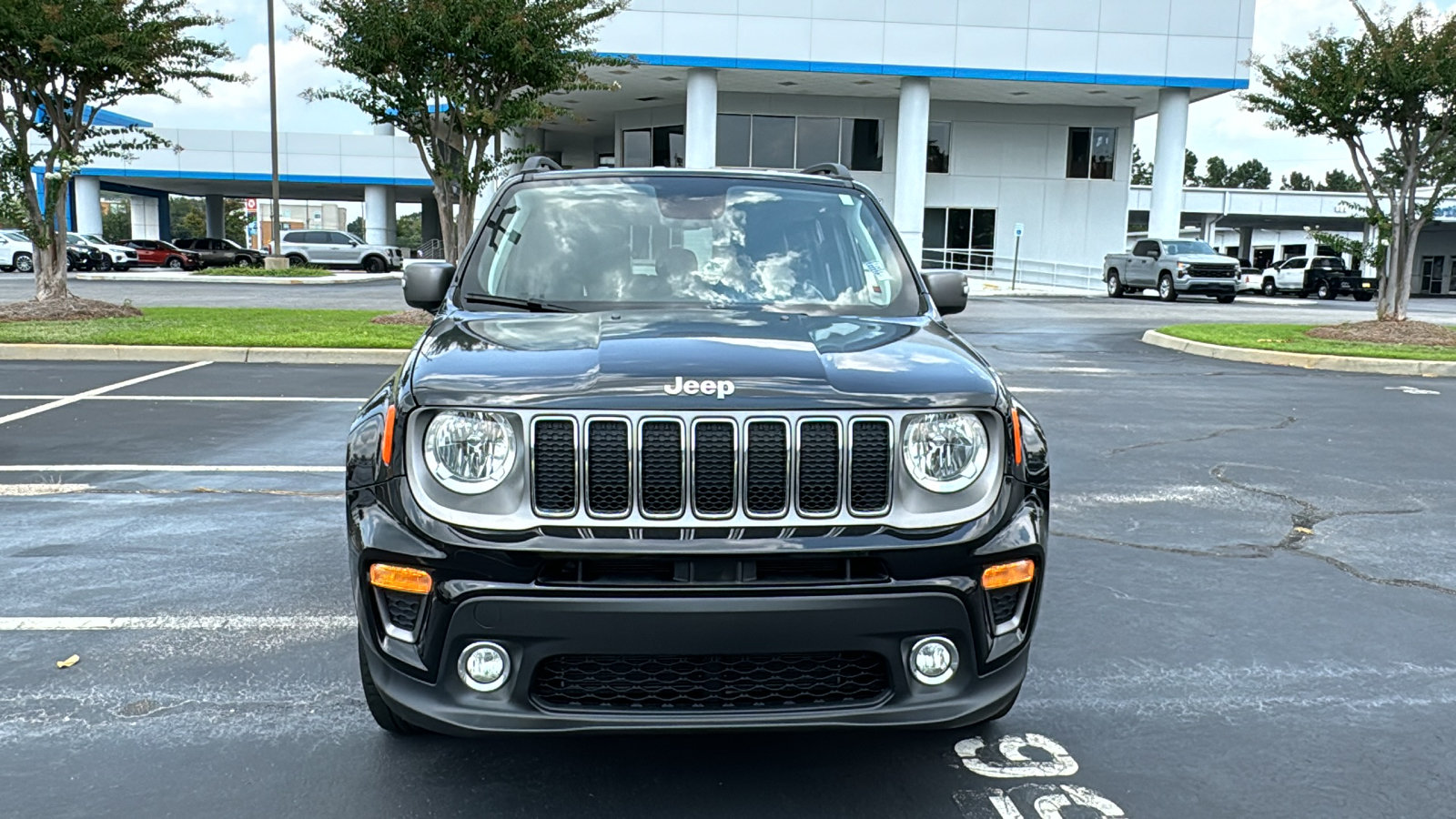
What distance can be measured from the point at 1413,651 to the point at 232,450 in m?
7.13

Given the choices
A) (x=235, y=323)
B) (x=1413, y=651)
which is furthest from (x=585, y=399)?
(x=235, y=323)

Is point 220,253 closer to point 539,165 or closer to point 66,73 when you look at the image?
point 66,73

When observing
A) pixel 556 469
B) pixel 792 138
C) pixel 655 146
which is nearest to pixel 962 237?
pixel 792 138

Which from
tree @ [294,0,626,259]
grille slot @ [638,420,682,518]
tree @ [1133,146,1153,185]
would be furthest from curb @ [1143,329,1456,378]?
tree @ [1133,146,1153,185]

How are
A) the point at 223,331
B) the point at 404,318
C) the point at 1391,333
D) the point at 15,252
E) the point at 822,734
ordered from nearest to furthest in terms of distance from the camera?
the point at 822,734
the point at 223,331
the point at 1391,333
the point at 404,318
the point at 15,252

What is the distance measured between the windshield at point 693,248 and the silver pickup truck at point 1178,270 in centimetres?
3025

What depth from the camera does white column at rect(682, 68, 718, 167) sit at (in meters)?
34.9

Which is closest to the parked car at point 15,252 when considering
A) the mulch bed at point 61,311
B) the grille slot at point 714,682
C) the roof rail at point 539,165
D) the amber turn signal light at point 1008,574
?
the mulch bed at point 61,311

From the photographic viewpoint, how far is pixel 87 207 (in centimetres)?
5144

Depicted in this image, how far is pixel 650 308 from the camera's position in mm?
3711

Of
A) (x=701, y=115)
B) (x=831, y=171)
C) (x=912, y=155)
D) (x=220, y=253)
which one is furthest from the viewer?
(x=220, y=253)

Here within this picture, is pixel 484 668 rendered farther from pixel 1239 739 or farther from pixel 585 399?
pixel 1239 739

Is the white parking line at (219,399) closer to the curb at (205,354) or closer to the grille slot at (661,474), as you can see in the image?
the curb at (205,354)

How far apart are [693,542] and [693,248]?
1738 mm
